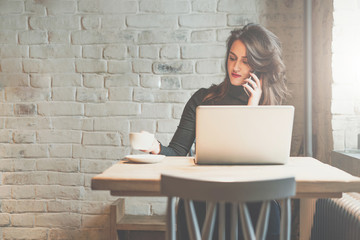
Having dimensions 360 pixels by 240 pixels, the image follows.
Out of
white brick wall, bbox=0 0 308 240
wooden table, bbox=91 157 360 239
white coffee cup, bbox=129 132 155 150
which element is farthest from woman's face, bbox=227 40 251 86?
white coffee cup, bbox=129 132 155 150

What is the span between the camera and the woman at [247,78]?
193 cm

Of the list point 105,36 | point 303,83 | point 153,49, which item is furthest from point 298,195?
point 105,36

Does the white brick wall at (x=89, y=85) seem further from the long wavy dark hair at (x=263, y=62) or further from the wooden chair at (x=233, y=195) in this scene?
the wooden chair at (x=233, y=195)

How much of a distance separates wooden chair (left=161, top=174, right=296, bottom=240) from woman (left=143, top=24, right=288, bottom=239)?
1.06 metres

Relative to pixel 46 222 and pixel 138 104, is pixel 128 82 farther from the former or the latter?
pixel 46 222

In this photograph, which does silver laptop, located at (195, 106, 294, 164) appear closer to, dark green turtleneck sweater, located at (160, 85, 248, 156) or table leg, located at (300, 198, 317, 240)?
dark green turtleneck sweater, located at (160, 85, 248, 156)

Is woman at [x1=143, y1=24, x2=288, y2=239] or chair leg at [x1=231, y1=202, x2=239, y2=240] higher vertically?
woman at [x1=143, y1=24, x2=288, y2=239]

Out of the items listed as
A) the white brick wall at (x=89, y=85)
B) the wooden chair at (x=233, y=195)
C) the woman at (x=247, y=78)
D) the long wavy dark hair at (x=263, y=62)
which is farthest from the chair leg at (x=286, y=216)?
the white brick wall at (x=89, y=85)

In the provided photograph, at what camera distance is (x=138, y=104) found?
2377mm

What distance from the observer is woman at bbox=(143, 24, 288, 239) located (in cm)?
193

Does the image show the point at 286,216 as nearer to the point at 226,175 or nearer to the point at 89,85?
the point at 226,175

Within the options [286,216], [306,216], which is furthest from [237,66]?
[286,216]

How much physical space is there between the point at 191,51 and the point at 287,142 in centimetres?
133

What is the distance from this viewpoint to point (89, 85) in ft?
7.91
